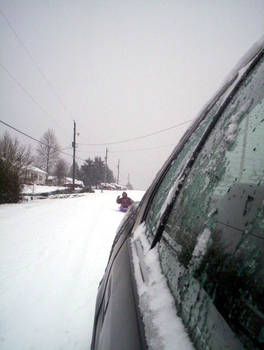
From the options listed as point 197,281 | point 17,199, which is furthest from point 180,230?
point 17,199

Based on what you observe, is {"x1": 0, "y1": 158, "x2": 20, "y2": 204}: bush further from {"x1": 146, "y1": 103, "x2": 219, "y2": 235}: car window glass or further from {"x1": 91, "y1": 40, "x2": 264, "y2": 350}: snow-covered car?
{"x1": 91, "y1": 40, "x2": 264, "y2": 350}: snow-covered car

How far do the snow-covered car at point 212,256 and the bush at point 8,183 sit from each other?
15.3 meters

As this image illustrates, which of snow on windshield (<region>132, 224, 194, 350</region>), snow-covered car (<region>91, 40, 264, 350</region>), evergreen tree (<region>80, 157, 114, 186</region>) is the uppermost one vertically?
evergreen tree (<region>80, 157, 114, 186</region>)

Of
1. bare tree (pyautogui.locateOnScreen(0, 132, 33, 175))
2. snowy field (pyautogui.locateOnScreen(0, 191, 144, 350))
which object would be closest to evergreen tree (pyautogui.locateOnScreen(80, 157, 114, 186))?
bare tree (pyautogui.locateOnScreen(0, 132, 33, 175))

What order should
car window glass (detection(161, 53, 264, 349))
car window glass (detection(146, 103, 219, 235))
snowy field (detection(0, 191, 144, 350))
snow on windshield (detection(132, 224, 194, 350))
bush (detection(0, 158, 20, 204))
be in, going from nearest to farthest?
car window glass (detection(161, 53, 264, 349)), snow on windshield (detection(132, 224, 194, 350)), car window glass (detection(146, 103, 219, 235)), snowy field (detection(0, 191, 144, 350)), bush (detection(0, 158, 20, 204))

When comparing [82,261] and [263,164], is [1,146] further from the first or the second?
[263,164]

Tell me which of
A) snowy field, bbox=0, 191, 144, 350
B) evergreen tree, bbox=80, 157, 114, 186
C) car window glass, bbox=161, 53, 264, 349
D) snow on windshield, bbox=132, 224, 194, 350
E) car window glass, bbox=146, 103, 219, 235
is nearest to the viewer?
car window glass, bbox=161, 53, 264, 349

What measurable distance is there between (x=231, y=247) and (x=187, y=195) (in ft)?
1.37

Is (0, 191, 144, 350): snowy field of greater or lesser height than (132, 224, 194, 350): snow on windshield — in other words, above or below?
below

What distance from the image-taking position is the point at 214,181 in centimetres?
69

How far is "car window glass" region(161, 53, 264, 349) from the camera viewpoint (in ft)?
1.28

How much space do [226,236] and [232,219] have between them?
4cm

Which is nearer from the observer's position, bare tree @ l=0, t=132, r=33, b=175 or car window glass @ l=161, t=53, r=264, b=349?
car window glass @ l=161, t=53, r=264, b=349

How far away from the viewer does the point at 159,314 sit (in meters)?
0.63
